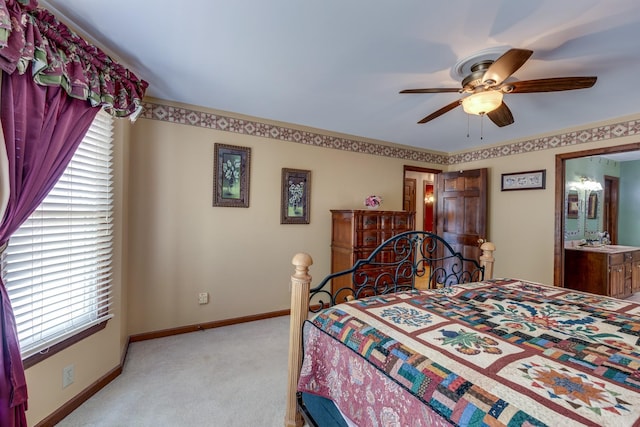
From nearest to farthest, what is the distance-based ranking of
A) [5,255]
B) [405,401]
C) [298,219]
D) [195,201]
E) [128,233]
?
[405,401], [5,255], [128,233], [195,201], [298,219]

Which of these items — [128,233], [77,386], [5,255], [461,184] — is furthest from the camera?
[461,184]

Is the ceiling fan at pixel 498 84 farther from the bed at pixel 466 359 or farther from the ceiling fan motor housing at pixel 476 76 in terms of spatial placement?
the bed at pixel 466 359

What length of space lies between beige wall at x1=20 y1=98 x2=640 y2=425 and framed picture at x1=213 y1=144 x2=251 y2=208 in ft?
0.23

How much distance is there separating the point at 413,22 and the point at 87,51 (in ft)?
6.32

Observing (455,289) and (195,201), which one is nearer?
(455,289)

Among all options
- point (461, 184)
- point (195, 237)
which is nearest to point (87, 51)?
point (195, 237)

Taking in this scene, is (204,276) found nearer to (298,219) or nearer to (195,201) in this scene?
(195,201)

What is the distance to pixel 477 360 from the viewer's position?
96cm

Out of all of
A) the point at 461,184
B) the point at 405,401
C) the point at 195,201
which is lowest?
the point at 405,401

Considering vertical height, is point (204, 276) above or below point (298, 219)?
below

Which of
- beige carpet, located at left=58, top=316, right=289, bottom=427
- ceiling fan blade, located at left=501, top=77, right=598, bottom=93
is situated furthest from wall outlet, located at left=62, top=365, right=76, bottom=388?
ceiling fan blade, located at left=501, top=77, right=598, bottom=93

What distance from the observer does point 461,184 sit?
431 cm

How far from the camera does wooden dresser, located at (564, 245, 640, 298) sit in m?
3.82

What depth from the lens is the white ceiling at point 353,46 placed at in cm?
150
